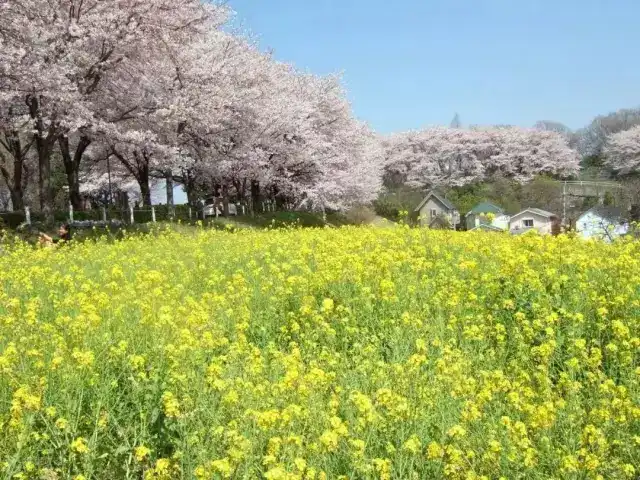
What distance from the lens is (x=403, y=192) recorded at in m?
79.0

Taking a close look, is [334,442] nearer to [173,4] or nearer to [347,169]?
[173,4]

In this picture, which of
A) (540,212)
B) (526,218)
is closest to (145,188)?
(526,218)

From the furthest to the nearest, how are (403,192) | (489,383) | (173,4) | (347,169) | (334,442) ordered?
(403,192)
(347,169)
(173,4)
(489,383)
(334,442)

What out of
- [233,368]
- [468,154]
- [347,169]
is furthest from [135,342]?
[468,154]

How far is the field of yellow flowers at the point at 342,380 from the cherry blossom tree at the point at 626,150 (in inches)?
3247

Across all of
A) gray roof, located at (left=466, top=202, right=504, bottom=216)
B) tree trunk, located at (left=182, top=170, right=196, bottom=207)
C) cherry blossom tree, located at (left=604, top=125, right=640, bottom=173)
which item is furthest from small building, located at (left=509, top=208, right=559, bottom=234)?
tree trunk, located at (left=182, top=170, right=196, bottom=207)

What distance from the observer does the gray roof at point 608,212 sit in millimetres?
55806

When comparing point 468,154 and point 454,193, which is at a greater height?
point 468,154

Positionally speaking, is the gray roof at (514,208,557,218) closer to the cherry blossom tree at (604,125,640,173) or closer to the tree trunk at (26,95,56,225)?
the cherry blossom tree at (604,125,640,173)

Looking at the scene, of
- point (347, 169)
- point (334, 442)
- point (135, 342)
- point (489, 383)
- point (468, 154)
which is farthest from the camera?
point (468, 154)

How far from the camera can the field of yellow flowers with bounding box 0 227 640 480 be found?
347cm

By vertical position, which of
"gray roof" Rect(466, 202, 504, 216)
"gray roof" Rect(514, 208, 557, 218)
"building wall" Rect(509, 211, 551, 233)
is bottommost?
"building wall" Rect(509, 211, 551, 233)

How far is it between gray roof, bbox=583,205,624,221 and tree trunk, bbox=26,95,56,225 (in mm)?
49342

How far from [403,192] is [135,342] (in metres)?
75.2
